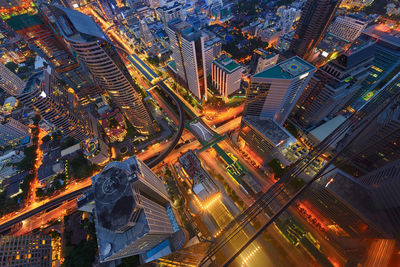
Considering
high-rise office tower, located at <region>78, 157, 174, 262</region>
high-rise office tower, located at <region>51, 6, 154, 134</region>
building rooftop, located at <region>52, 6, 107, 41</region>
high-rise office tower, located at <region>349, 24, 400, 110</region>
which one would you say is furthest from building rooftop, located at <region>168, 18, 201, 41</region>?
high-rise office tower, located at <region>349, 24, 400, 110</region>

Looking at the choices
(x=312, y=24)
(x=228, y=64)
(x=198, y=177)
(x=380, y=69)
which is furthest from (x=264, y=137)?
(x=380, y=69)

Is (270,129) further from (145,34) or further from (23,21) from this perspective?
(23,21)

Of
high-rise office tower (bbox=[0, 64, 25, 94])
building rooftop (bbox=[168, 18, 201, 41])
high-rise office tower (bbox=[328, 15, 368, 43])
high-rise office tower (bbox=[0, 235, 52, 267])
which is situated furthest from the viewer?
high-rise office tower (bbox=[328, 15, 368, 43])

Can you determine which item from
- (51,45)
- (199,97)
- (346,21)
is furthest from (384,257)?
(51,45)

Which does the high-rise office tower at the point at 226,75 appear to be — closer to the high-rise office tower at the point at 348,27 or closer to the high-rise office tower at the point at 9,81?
the high-rise office tower at the point at 348,27

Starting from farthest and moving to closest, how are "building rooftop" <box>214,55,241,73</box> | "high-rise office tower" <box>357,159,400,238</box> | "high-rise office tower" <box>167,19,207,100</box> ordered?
"building rooftop" <box>214,55,241,73</box>, "high-rise office tower" <box>167,19,207,100</box>, "high-rise office tower" <box>357,159,400,238</box>

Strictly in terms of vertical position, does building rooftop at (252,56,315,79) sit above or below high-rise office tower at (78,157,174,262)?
above

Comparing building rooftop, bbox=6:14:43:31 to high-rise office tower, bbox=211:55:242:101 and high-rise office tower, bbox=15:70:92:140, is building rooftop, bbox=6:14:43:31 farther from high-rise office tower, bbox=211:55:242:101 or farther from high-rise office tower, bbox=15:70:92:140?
high-rise office tower, bbox=211:55:242:101
